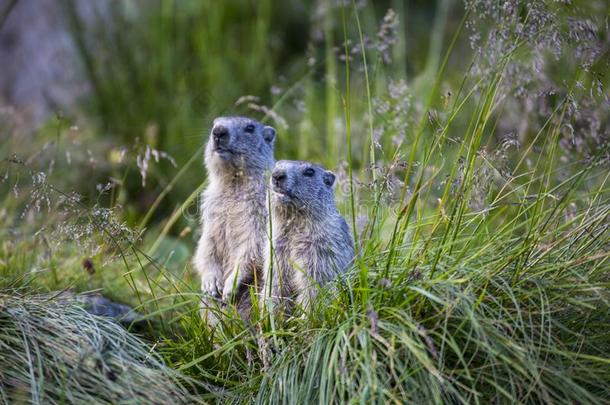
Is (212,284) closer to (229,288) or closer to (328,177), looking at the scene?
(229,288)

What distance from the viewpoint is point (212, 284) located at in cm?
480

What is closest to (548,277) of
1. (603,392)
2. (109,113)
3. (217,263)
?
(603,392)

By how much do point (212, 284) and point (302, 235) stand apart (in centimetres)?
71

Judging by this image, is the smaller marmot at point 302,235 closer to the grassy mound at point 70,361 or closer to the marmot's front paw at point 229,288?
the marmot's front paw at point 229,288

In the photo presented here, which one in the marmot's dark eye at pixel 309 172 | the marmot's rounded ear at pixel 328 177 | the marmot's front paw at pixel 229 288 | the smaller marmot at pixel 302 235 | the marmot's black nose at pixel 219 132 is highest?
the marmot's black nose at pixel 219 132

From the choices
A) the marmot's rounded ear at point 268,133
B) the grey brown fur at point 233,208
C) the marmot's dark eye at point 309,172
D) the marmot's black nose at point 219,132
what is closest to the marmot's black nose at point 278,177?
the marmot's dark eye at point 309,172

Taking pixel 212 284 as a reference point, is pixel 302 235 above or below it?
above

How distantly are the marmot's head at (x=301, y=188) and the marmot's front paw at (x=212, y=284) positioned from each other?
2.11 feet

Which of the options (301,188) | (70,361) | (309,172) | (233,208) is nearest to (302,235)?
(301,188)

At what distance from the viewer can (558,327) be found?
362 cm

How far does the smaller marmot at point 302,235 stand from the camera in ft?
14.0

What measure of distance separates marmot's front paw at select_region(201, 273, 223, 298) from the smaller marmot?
548mm

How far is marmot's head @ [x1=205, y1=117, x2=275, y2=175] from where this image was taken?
5000 mm

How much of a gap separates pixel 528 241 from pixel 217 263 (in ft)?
6.63
